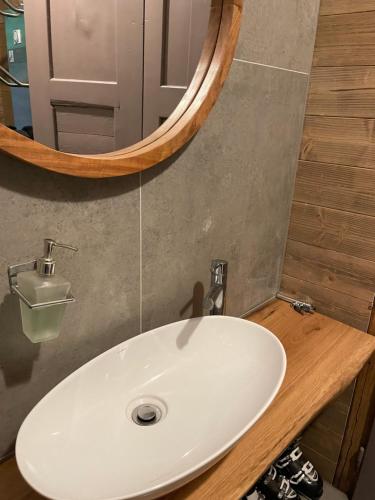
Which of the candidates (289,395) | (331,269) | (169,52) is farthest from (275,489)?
(169,52)

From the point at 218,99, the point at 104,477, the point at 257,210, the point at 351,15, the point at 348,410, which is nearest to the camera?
the point at 104,477

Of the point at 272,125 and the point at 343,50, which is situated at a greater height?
the point at 343,50

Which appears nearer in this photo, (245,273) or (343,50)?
(343,50)

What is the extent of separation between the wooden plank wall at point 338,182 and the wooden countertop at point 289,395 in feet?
0.40

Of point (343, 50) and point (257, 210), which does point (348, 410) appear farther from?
point (343, 50)

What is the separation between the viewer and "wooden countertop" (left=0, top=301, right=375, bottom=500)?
715mm

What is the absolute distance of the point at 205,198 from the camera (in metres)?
1.02

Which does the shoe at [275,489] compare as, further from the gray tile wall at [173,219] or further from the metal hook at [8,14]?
the metal hook at [8,14]

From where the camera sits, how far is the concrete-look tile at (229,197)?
0.93m

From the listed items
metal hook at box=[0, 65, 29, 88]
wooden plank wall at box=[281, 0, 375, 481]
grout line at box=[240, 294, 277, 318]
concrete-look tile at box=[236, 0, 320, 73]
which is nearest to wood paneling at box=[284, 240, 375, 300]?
wooden plank wall at box=[281, 0, 375, 481]

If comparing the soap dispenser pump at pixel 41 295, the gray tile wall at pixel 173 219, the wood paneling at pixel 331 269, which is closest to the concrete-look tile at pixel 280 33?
the gray tile wall at pixel 173 219

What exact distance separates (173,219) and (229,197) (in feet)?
0.72

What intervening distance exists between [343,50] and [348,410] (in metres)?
1.18

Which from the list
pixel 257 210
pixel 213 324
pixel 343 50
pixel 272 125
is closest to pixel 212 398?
pixel 213 324
